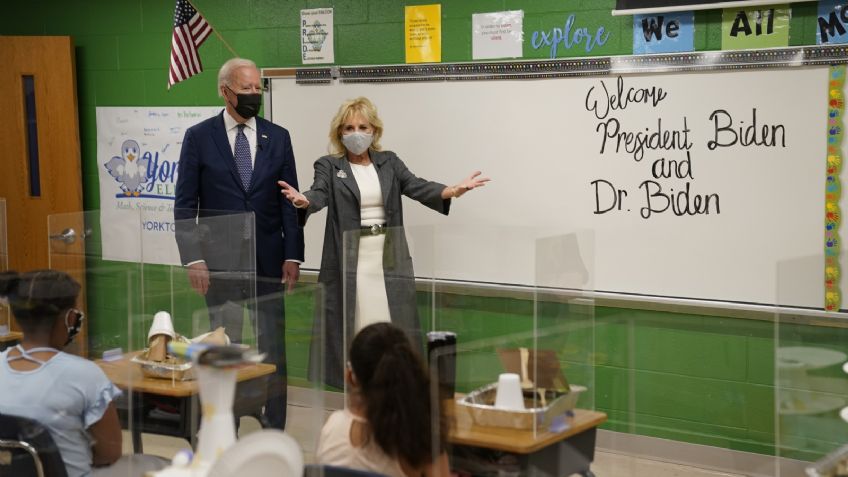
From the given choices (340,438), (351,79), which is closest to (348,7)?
(351,79)

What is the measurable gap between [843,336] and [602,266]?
1.92 metres

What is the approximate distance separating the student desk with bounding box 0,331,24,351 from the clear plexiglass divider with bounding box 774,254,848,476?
1.85 m

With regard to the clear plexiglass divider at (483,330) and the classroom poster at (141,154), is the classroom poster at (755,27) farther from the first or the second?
the classroom poster at (141,154)

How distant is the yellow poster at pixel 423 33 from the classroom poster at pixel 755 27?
51.0 inches

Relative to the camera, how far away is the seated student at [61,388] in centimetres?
238

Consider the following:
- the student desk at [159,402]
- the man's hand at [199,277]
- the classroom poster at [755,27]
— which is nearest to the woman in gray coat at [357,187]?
the man's hand at [199,277]

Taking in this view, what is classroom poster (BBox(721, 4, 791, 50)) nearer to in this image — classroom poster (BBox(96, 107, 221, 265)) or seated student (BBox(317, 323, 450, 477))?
seated student (BBox(317, 323, 450, 477))

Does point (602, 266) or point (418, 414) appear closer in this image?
point (418, 414)

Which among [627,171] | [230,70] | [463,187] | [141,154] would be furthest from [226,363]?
[141,154]

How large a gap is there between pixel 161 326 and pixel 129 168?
9.87 ft

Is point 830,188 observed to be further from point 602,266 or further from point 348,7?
point 348,7

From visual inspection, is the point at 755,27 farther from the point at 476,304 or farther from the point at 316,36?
the point at 316,36

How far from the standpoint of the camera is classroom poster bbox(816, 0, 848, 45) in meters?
3.77

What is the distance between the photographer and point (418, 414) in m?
2.19
